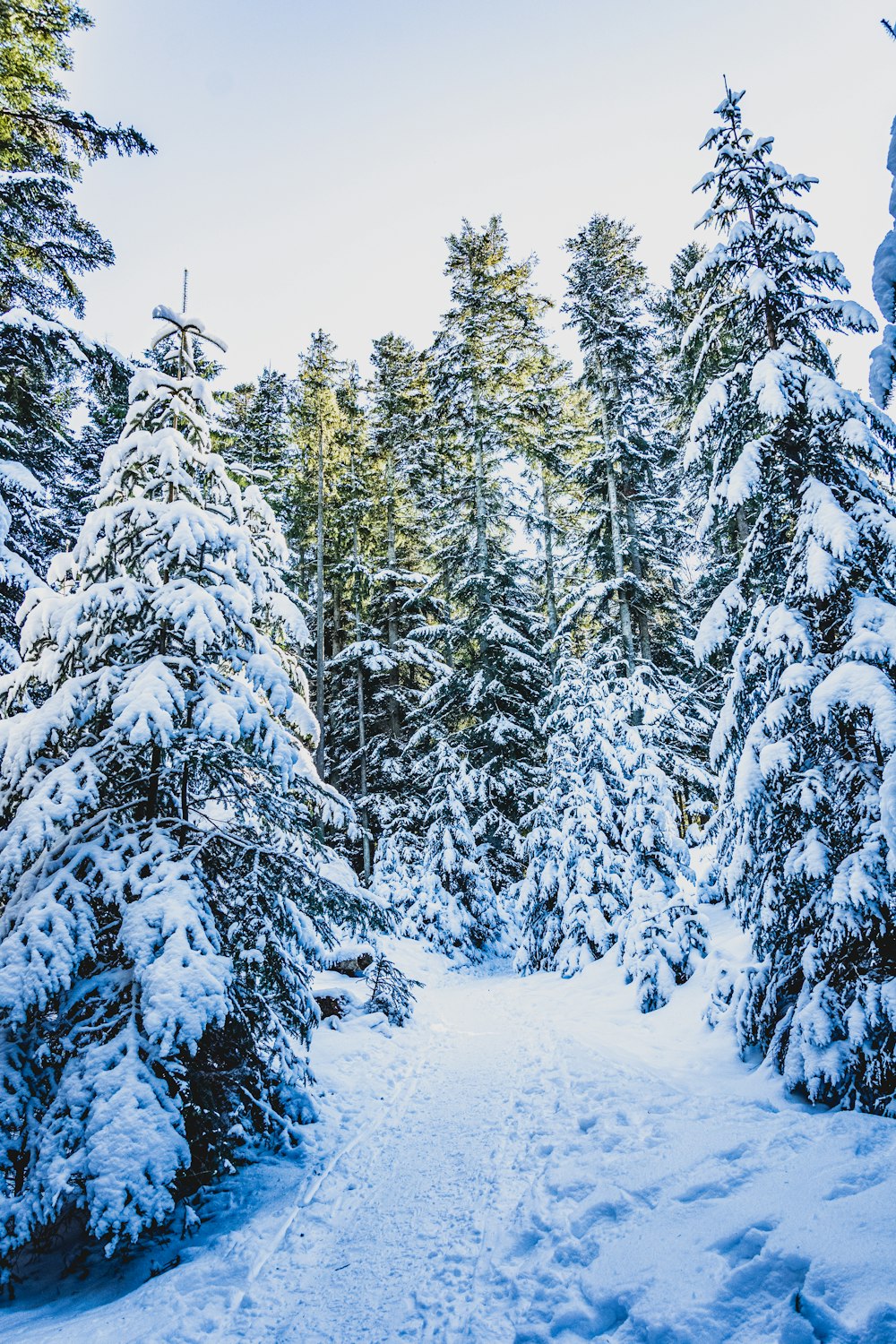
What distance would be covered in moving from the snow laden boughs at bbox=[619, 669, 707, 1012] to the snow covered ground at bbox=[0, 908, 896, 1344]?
88.6 inches

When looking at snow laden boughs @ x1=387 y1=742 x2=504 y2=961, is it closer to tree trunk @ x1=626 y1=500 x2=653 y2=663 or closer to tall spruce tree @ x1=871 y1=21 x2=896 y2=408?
tree trunk @ x1=626 y1=500 x2=653 y2=663

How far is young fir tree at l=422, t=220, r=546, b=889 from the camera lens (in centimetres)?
2003

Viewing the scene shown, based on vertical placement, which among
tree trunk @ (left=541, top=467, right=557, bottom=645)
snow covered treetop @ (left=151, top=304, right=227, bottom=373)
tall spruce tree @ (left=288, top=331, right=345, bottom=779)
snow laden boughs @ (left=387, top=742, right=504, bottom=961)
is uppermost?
tall spruce tree @ (left=288, top=331, right=345, bottom=779)

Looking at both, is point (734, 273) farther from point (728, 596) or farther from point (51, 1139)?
point (51, 1139)

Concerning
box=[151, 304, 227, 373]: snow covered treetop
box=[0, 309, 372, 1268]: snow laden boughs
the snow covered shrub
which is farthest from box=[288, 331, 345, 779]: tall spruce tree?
box=[0, 309, 372, 1268]: snow laden boughs

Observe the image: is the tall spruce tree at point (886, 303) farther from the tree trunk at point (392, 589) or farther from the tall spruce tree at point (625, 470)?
the tree trunk at point (392, 589)

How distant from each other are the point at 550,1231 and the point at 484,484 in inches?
788

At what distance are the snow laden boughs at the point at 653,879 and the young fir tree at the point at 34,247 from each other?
9960 millimetres

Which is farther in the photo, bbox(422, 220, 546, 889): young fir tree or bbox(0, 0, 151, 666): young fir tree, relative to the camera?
bbox(422, 220, 546, 889): young fir tree

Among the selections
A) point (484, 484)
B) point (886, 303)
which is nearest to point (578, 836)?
point (886, 303)

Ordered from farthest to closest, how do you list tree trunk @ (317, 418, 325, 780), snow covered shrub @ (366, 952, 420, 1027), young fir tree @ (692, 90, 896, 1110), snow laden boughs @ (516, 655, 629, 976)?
tree trunk @ (317, 418, 325, 780)
snow laden boughs @ (516, 655, 629, 976)
snow covered shrub @ (366, 952, 420, 1027)
young fir tree @ (692, 90, 896, 1110)

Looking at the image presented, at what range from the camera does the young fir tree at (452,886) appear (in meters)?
16.6

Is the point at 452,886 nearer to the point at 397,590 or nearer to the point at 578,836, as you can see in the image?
the point at 578,836

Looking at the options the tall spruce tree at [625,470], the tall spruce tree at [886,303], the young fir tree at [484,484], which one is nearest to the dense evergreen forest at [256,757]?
the tall spruce tree at [886,303]
